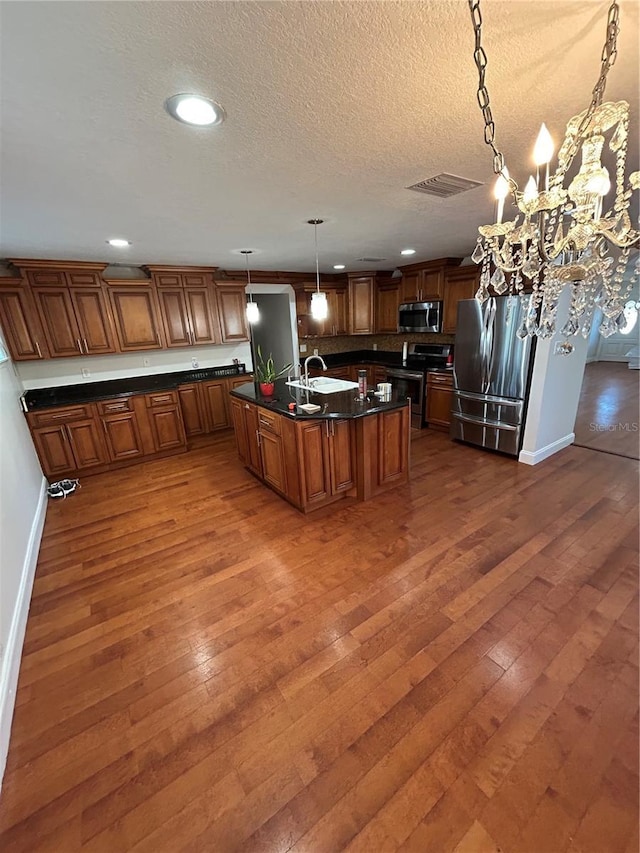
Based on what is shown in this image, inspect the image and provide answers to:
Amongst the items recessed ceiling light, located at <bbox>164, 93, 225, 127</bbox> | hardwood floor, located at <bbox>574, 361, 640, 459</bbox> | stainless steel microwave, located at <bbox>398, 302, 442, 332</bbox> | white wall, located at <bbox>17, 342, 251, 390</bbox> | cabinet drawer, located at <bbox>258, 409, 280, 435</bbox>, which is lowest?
hardwood floor, located at <bbox>574, 361, 640, 459</bbox>

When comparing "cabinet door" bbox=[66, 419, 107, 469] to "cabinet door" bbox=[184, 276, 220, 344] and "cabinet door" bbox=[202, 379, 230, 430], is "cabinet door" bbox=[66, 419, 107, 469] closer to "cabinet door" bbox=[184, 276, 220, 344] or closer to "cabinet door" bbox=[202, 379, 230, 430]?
"cabinet door" bbox=[202, 379, 230, 430]

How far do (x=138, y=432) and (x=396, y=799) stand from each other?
4151mm

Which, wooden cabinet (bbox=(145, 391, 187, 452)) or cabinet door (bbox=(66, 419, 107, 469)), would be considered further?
wooden cabinet (bbox=(145, 391, 187, 452))

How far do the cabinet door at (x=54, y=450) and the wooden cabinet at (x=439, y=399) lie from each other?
4665mm

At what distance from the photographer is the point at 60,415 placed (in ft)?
12.1

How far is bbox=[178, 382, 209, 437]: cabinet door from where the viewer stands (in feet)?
15.5

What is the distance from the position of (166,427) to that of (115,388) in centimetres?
77

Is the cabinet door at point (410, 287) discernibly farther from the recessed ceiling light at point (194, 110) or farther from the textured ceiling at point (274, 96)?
the recessed ceiling light at point (194, 110)

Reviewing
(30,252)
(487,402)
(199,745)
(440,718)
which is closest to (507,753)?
(440,718)

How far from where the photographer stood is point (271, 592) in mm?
2176

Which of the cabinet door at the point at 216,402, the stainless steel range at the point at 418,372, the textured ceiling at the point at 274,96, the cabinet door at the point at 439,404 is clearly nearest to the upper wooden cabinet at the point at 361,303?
the stainless steel range at the point at 418,372

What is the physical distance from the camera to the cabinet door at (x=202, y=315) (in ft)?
15.2

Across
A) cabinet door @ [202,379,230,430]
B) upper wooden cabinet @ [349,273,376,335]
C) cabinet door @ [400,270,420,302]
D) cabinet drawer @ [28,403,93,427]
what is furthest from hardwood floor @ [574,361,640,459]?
cabinet drawer @ [28,403,93,427]

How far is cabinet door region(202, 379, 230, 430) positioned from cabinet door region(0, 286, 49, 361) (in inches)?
74.1
